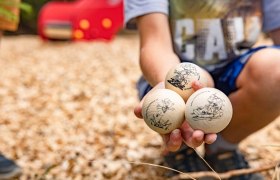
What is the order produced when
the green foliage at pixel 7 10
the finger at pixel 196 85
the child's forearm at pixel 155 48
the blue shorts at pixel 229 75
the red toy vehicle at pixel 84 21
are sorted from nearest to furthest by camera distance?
the finger at pixel 196 85
the child's forearm at pixel 155 48
the blue shorts at pixel 229 75
the green foliage at pixel 7 10
the red toy vehicle at pixel 84 21

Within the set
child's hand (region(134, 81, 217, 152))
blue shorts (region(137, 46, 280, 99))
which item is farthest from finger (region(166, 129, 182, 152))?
blue shorts (region(137, 46, 280, 99))

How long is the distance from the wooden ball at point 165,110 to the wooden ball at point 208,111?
3 centimetres

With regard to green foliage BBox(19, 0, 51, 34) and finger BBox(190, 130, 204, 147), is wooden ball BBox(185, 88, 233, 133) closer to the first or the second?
finger BBox(190, 130, 204, 147)

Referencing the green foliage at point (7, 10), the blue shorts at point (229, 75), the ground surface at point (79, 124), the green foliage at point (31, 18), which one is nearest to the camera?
the blue shorts at point (229, 75)

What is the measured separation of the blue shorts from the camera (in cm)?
175

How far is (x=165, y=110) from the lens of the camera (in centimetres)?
112

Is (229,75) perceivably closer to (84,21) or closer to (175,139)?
(175,139)

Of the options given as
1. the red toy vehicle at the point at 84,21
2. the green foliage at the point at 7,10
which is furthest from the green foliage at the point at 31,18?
the green foliage at the point at 7,10

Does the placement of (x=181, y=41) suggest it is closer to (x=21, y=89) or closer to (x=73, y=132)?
(x=73, y=132)

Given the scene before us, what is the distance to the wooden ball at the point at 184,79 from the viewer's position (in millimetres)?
1189

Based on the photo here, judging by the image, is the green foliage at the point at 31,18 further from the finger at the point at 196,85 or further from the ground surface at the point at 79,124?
the finger at the point at 196,85

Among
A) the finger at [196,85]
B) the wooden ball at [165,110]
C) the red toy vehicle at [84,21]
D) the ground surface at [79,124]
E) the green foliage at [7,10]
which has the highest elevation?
the green foliage at [7,10]

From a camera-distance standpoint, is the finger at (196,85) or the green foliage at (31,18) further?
the green foliage at (31,18)

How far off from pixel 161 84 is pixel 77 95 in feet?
5.36
